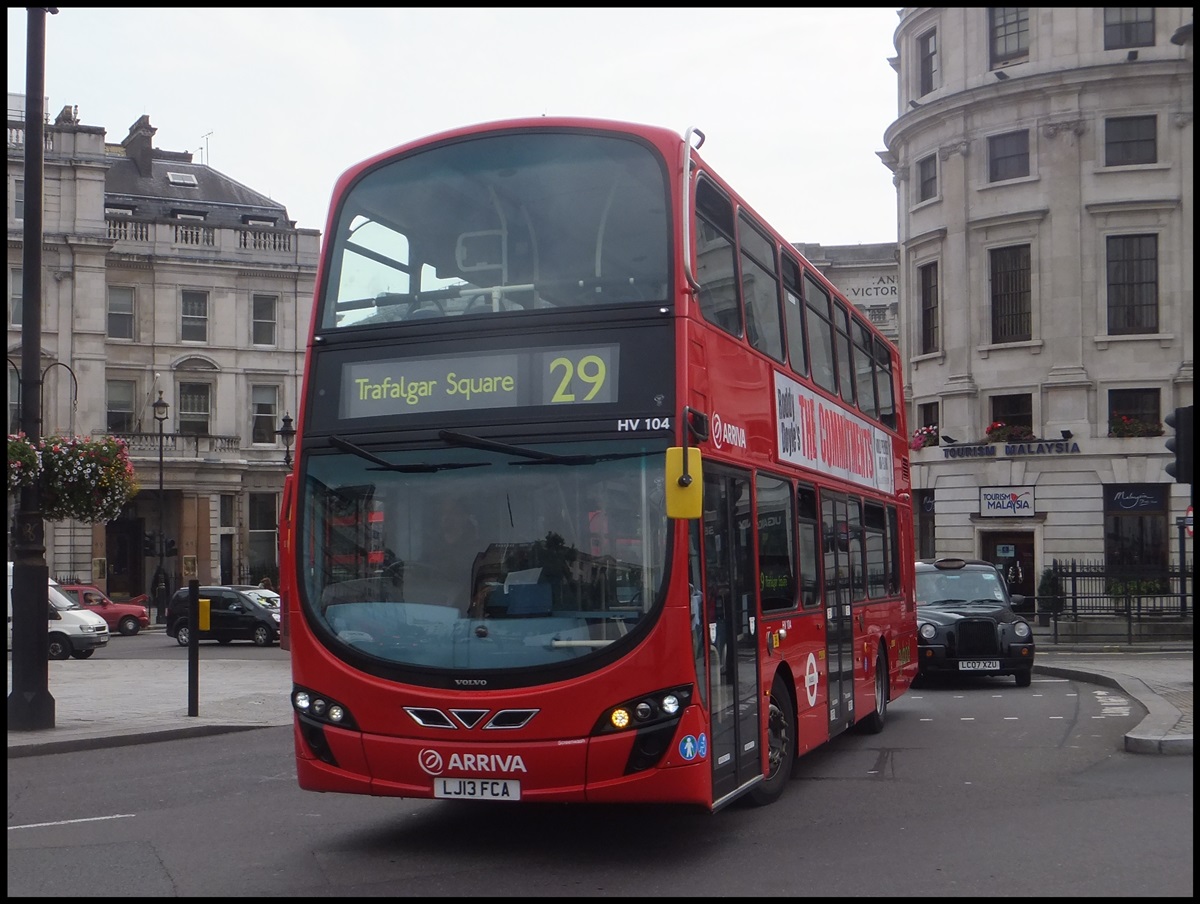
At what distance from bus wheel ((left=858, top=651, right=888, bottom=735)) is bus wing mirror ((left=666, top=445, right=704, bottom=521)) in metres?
7.34

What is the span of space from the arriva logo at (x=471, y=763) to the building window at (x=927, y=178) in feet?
133

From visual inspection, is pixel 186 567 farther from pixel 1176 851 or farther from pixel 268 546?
pixel 1176 851

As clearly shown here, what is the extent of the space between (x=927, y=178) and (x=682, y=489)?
1604 inches

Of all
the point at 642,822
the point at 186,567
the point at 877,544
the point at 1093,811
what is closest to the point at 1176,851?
the point at 1093,811

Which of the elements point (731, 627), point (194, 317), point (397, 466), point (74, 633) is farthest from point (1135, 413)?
point (397, 466)

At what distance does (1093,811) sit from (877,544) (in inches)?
216

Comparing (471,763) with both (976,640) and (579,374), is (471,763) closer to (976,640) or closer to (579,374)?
(579,374)

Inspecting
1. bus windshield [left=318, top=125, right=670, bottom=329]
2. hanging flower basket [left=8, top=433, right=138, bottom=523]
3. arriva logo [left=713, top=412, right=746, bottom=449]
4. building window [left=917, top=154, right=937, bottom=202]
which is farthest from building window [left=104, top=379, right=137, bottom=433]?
arriva logo [left=713, top=412, right=746, bottom=449]

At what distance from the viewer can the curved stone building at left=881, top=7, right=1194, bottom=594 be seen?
137 feet

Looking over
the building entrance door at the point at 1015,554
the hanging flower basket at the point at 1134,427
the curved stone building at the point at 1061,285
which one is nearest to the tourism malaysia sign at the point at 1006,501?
the curved stone building at the point at 1061,285

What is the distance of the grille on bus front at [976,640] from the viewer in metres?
20.5

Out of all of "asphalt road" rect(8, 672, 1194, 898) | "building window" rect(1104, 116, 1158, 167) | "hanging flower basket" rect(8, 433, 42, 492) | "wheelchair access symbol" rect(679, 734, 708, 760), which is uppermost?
"building window" rect(1104, 116, 1158, 167)

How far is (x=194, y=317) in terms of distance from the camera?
56.7 metres

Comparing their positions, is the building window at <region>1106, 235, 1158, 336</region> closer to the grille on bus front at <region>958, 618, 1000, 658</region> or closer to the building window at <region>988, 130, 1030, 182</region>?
the building window at <region>988, 130, 1030, 182</region>
